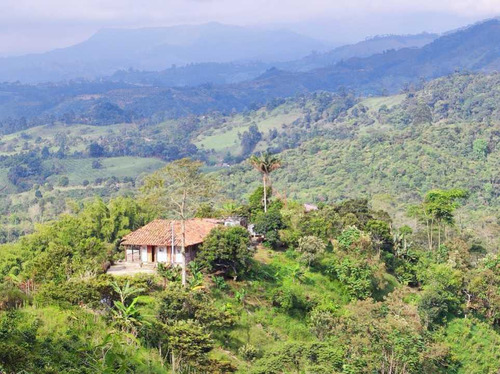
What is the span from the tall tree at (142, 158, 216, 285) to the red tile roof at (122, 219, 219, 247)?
473cm

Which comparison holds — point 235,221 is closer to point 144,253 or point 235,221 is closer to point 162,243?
point 144,253

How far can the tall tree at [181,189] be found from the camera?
102ft

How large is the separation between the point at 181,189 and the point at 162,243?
251 inches

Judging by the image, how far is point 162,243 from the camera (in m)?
37.1

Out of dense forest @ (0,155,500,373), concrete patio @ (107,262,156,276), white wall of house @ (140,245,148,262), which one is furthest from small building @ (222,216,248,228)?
concrete patio @ (107,262,156,276)

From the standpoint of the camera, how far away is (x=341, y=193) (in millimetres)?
110250

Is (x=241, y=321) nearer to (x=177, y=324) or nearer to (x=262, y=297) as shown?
(x=262, y=297)

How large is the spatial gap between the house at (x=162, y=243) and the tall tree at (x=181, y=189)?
4323 mm

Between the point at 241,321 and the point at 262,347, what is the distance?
2.28m

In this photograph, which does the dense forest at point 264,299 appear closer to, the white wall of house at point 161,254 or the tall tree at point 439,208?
the tall tree at point 439,208

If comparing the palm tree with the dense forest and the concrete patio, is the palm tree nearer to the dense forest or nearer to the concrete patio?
the dense forest

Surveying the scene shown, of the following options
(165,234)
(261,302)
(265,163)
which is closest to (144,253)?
(165,234)

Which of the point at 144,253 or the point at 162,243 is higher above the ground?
the point at 162,243

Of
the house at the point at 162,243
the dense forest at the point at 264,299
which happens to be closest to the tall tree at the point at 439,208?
the dense forest at the point at 264,299
